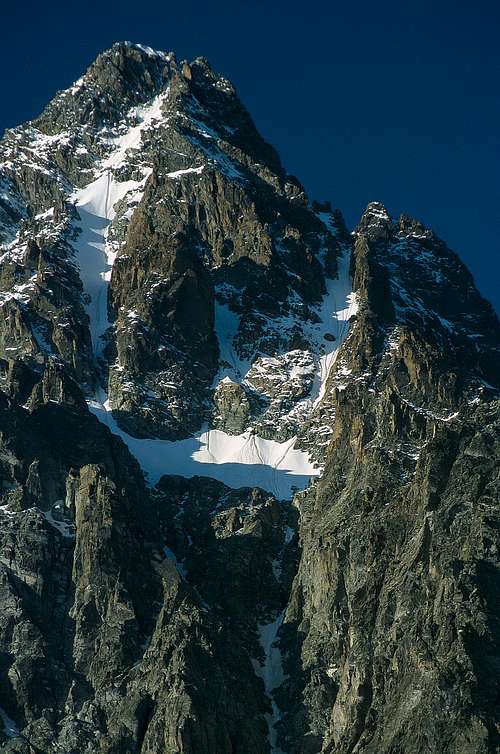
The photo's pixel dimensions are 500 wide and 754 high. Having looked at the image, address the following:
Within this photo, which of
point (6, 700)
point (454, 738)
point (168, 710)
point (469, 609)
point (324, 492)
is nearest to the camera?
point (454, 738)

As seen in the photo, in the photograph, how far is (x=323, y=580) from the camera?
562ft

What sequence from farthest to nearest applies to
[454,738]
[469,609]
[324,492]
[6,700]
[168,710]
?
[324,492] < [6,700] < [168,710] < [469,609] < [454,738]

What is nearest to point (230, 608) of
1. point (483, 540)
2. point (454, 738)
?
point (483, 540)

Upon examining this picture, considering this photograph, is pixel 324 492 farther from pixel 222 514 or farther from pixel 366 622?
pixel 366 622

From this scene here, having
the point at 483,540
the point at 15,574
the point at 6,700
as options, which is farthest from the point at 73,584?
the point at 483,540

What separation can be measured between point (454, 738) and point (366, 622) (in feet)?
83.3

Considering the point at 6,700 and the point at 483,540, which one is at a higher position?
the point at 483,540

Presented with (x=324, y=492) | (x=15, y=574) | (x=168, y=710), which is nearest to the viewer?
(x=168, y=710)

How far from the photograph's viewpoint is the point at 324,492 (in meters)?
191

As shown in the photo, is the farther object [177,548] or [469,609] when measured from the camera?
[177,548]

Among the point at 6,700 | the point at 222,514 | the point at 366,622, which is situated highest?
the point at 222,514

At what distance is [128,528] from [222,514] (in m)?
16.7

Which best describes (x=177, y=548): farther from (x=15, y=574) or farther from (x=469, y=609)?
(x=469, y=609)

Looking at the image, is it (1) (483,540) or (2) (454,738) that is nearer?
(2) (454,738)
